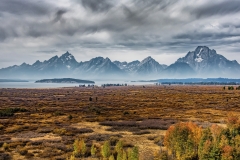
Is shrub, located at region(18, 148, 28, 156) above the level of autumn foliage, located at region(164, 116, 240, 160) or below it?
below

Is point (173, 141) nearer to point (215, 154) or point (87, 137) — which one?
point (215, 154)

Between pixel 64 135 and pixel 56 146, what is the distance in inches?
312

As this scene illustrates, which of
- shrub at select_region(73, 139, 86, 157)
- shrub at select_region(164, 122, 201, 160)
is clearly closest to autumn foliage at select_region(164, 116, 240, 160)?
shrub at select_region(164, 122, 201, 160)

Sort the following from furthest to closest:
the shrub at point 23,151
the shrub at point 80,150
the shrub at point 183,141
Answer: the shrub at point 23,151
the shrub at point 80,150
the shrub at point 183,141

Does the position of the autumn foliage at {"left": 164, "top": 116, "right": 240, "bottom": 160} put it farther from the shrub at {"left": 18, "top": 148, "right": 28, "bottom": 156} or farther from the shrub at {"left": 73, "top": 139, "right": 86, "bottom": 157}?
the shrub at {"left": 18, "top": 148, "right": 28, "bottom": 156}

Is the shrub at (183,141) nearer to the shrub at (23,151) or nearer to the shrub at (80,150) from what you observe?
the shrub at (80,150)

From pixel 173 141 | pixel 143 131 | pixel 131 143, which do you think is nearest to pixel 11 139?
pixel 131 143

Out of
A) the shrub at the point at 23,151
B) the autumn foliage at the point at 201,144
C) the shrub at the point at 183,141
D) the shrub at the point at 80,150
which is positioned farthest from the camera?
the shrub at the point at 23,151

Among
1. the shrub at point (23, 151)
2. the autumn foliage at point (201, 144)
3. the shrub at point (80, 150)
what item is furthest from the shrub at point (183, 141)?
the shrub at point (23, 151)

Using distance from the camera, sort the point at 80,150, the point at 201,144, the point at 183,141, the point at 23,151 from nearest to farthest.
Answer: the point at 201,144 → the point at 183,141 → the point at 80,150 → the point at 23,151

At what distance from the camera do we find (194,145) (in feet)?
91.9

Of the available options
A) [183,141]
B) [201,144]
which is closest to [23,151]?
[183,141]

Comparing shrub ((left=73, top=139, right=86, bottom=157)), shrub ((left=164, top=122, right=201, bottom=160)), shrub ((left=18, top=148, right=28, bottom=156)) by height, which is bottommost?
shrub ((left=18, top=148, right=28, bottom=156))

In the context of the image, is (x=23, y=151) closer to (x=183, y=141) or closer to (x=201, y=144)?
(x=183, y=141)
